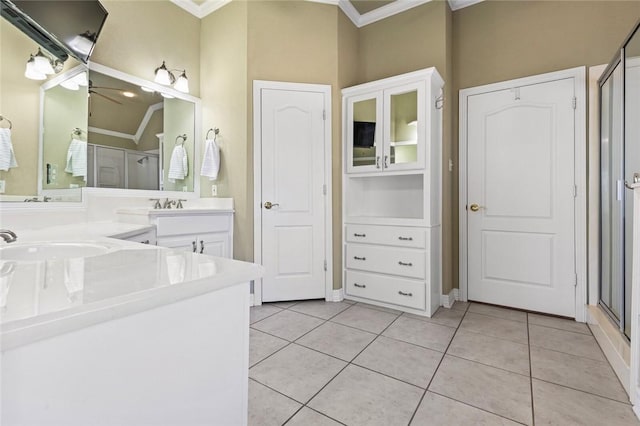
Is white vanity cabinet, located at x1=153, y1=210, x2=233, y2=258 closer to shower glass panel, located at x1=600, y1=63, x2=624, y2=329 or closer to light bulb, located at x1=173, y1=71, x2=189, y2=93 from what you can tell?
light bulb, located at x1=173, y1=71, x2=189, y2=93

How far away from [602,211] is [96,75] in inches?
161

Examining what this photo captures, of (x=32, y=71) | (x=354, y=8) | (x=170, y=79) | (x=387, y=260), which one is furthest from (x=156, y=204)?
(x=354, y=8)

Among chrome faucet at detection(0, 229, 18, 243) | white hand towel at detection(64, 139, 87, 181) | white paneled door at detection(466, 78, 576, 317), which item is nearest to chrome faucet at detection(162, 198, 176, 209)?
white hand towel at detection(64, 139, 87, 181)

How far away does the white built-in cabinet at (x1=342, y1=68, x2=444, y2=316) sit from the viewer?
8.30ft

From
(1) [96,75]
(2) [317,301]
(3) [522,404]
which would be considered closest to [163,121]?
(1) [96,75]

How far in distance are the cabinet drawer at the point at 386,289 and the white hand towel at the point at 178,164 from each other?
191cm

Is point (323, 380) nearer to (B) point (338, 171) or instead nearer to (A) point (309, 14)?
(B) point (338, 171)

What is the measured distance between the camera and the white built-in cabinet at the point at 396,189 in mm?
2531

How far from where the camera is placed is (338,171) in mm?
2928

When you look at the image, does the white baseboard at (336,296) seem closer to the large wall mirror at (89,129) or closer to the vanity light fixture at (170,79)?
the large wall mirror at (89,129)

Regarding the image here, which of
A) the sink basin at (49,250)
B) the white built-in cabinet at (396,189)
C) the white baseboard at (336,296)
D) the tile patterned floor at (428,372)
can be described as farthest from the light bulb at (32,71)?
the white baseboard at (336,296)

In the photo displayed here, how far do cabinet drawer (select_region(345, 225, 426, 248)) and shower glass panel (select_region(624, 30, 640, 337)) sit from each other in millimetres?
1240

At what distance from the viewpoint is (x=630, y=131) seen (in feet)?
6.39

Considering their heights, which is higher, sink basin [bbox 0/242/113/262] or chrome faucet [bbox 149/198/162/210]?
chrome faucet [bbox 149/198/162/210]
